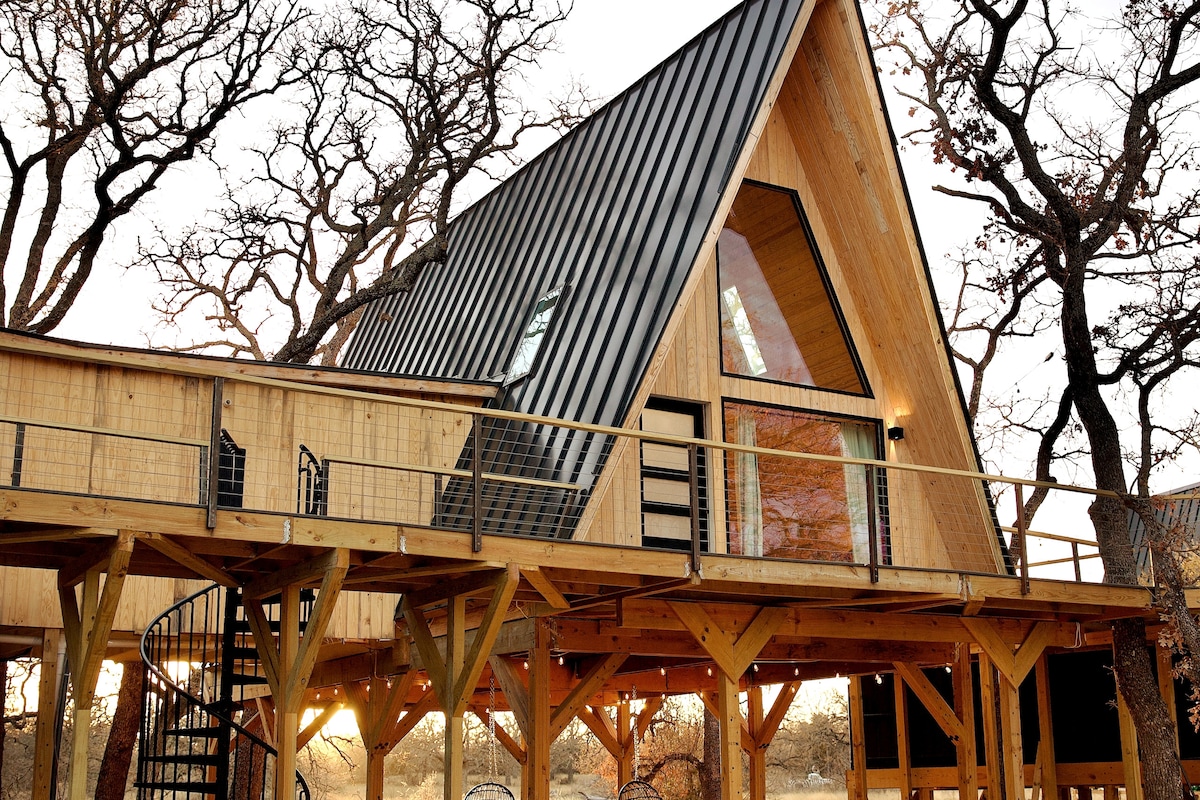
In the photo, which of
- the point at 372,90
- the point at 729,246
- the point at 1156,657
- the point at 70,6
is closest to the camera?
the point at 729,246

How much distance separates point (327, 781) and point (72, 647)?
3565cm

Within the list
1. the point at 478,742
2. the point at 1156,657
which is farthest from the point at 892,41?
the point at 478,742

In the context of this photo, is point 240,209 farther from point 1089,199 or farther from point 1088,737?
point 1088,737

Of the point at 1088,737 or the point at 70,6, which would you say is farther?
the point at 70,6

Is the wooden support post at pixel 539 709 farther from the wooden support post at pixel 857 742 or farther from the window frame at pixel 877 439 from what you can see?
the wooden support post at pixel 857 742

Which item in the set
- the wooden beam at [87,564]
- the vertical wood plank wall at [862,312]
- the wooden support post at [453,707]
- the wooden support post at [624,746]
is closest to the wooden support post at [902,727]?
the wooden support post at [624,746]

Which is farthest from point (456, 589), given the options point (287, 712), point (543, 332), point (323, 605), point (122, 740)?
point (122, 740)

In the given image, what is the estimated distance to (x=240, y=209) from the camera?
21.1m

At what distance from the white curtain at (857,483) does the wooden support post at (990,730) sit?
2356mm

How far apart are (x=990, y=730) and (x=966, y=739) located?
0.79 m

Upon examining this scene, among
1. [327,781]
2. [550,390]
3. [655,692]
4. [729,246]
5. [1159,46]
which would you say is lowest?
[327,781]

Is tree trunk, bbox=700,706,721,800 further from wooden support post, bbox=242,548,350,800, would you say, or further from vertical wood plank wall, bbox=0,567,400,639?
wooden support post, bbox=242,548,350,800

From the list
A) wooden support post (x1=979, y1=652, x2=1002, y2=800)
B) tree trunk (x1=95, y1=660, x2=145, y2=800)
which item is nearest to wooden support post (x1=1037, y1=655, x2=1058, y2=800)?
wooden support post (x1=979, y1=652, x2=1002, y2=800)

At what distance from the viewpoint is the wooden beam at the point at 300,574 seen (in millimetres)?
9102
